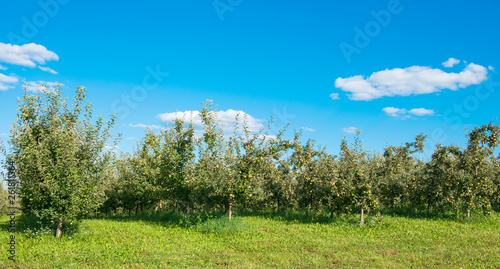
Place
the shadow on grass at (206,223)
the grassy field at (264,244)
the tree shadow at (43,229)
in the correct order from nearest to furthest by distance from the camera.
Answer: the grassy field at (264,244), the tree shadow at (43,229), the shadow on grass at (206,223)

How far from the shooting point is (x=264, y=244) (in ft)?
57.7

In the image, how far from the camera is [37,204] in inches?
707

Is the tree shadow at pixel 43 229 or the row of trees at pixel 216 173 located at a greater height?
the row of trees at pixel 216 173

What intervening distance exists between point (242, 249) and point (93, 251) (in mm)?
7397

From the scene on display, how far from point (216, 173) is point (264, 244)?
273 inches

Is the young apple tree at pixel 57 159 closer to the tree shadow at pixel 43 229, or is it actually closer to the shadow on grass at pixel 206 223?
the tree shadow at pixel 43 229

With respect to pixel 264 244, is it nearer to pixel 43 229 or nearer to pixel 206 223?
pixel 206 223

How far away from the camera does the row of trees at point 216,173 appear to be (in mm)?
17734

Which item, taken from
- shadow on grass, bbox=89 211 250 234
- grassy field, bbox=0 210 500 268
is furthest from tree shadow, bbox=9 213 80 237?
shadow on grass, bbox=89 211 250 234

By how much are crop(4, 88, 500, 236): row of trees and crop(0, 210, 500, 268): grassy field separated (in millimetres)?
1807

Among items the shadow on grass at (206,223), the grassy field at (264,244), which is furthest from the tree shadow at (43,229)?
the shadow on grass at (206,223)

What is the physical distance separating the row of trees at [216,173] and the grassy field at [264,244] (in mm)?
1807

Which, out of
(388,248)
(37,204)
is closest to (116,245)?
(37,204)

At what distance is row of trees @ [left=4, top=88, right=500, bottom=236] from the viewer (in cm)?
1773
